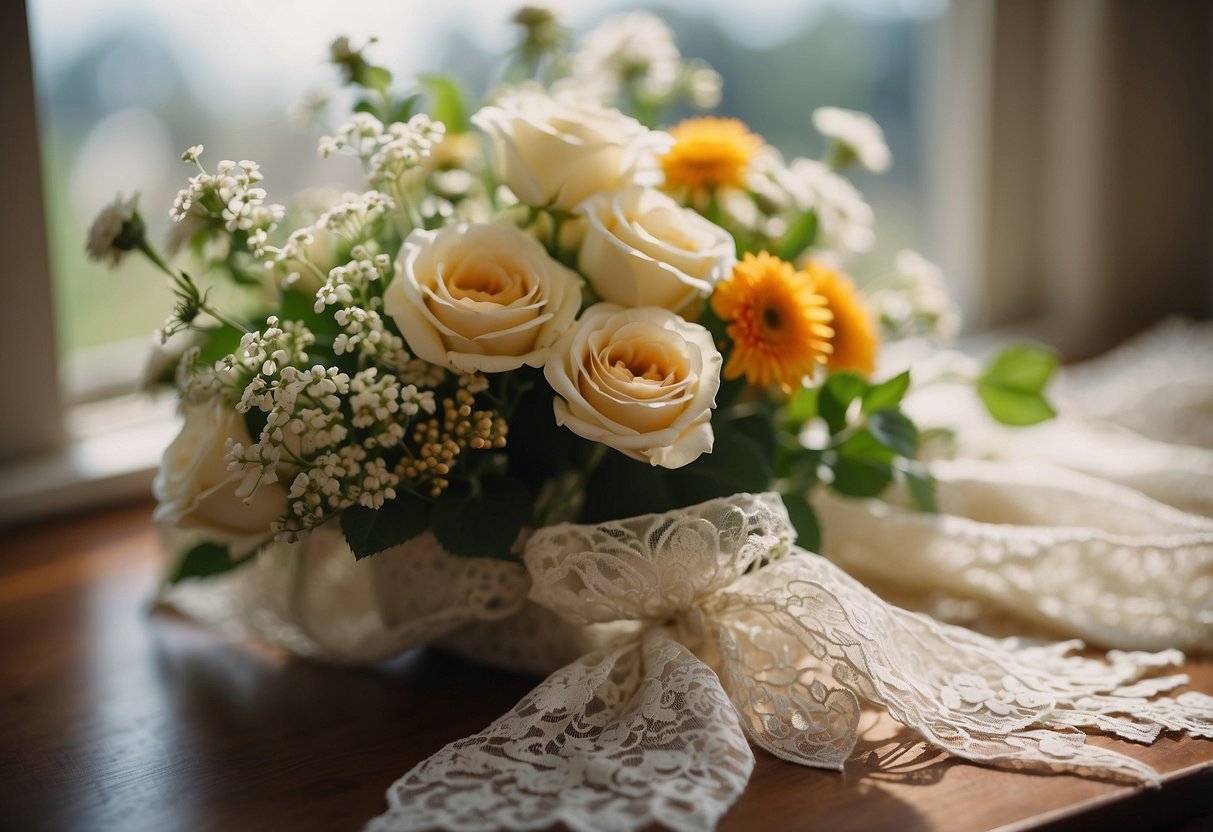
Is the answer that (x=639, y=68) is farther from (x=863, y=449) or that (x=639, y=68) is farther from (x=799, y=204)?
(x=863, y=449)

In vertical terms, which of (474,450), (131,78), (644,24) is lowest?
(474,450)

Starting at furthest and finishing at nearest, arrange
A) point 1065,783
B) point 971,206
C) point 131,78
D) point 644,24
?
point 971,206 → point 131,78 → point 644,24 → point 1065,783

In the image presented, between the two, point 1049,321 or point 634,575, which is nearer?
point 634,575

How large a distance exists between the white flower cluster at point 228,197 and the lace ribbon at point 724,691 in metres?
0.26

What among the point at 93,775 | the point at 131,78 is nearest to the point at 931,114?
the point at 131,78

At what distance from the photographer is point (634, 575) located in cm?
61

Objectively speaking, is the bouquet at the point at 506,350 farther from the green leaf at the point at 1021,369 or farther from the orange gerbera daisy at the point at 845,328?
the green leaf at the point at 1021,369

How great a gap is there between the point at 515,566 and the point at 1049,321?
1.13 m

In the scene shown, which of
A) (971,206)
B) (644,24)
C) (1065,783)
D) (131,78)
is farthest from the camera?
(971,206)

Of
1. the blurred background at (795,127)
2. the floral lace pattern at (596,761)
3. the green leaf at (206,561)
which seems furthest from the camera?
the blurred background at (795,127)

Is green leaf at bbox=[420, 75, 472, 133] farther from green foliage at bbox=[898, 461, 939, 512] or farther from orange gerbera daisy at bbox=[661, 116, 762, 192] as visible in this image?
green foliage at bbox=[898, 461, 939, 512]

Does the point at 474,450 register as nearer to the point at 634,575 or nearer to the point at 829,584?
the point at 634,575

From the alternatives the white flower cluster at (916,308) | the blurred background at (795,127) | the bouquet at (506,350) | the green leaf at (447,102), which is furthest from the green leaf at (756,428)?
the blurred background at (795,127)

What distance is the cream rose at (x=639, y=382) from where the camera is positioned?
1.87 feet
